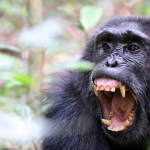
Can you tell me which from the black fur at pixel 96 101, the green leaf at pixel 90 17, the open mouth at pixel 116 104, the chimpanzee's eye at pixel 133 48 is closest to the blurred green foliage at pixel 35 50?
the green leaf at pixel 90 17

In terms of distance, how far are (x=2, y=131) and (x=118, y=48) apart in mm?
2608

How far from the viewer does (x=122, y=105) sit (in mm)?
3594

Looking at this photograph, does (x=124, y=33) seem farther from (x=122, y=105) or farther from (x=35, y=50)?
(x=35, y=50)

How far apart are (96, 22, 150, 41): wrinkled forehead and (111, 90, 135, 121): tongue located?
28.5 inches

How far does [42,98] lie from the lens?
4.36 meters

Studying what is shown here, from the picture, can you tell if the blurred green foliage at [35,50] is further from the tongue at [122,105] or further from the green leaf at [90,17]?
the tongue at [122,105]

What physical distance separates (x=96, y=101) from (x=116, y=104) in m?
0.28

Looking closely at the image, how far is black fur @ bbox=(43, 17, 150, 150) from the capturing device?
331 cm

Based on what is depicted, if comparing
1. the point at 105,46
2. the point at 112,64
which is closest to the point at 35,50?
the point at 105,46

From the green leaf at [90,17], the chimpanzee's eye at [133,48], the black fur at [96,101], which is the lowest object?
the black fur at [96,101]

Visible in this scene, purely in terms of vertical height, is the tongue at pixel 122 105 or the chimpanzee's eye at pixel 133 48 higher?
the chimpanzee's eye at pixel 133 48

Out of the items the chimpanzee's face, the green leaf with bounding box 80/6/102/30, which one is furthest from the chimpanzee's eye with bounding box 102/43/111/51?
the green leaf with bounding box 80/6/102/30

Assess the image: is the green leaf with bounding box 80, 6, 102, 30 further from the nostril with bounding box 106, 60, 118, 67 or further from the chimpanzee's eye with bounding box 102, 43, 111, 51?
the nostril with bounding box 106, 60, 118, 67

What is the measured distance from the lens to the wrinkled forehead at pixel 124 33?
3.43 meters
